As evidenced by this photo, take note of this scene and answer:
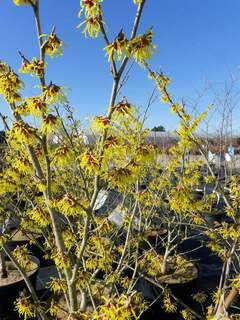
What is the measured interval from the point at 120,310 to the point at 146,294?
405 centimetres

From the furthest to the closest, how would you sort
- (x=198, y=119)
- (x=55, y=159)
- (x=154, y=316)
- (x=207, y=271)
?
1. (x=207, y=271)
2. (x=154, y=316)
3. (x=198, y=119)
4. (x=55, y=159)

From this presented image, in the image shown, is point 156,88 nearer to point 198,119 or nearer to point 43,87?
point 198,119

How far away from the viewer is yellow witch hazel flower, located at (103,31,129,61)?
162cm

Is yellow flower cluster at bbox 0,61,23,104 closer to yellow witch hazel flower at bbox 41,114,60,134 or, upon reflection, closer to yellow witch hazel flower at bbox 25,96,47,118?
yellow witch hazel flower at bbox 25,96,47,118

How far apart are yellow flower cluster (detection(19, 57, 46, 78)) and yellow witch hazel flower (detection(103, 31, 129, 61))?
0.52 metres

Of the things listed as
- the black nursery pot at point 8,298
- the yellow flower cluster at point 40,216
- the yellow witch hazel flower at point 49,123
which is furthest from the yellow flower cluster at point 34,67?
the black nursery pot at point 8,298

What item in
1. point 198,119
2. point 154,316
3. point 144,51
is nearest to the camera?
point 144,51

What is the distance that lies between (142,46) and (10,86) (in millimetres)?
903

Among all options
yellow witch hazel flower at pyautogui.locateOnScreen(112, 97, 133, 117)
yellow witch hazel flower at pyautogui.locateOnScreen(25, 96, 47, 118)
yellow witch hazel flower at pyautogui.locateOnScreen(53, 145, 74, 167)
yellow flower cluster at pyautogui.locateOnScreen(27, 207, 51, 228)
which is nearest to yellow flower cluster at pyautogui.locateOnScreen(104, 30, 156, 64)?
yellow witch hazel flower at pyautogui.locateOnScreen(112, 97, 133, 117)

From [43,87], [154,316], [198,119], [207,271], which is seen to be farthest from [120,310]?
[207,271]

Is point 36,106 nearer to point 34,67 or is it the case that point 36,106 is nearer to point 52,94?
point 52,94

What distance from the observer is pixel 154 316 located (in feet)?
14.9

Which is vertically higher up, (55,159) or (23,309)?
(55,159)

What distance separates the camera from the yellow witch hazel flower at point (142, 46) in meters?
1.64
